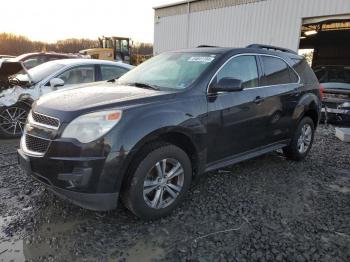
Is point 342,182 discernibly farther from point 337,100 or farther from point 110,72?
point 110,72

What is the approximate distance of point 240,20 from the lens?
15648 millimetres

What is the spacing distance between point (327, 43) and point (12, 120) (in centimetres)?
2194

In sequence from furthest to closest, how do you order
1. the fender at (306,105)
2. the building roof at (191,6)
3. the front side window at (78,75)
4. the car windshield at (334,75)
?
the building roof at (191,6) < the car windshield at (334,75) < the front side window at (78,75) < the fender at (306,105)

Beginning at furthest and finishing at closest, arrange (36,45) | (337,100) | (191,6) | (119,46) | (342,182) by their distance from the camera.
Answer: (36,45) → (119,46) → (191,6) → (337,100) → (342,182)

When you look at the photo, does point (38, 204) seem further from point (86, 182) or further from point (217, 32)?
point (217, 32)

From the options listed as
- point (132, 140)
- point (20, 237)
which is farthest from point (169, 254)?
point (20, 237)

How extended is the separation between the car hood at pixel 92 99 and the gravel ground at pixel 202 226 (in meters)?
1.14

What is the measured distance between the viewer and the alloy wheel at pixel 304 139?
18.4 ft

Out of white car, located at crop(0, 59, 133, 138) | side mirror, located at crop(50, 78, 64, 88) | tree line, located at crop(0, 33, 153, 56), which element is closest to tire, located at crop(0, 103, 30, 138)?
white car, located at crop(0, 59, 133, 138)

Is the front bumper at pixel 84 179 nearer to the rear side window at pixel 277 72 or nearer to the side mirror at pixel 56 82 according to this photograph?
the rear side window at pixel 277 72

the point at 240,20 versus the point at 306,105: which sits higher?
the point at 240,20

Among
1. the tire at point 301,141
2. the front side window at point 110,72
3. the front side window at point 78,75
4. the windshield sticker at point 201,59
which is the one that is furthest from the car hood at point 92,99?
the front side window at point 110,72

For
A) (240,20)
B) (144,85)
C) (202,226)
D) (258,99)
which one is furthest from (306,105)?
(240,20)

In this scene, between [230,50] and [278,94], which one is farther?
[278,94]
